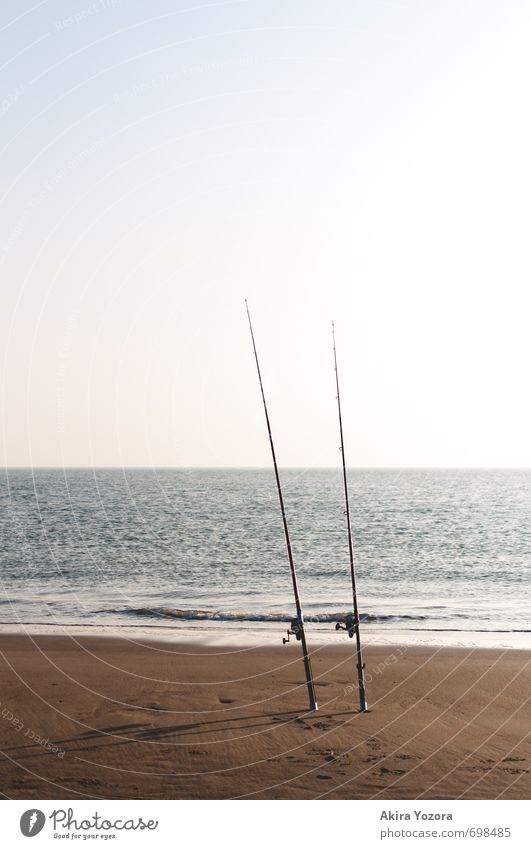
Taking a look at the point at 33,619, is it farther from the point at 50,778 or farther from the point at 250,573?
the point at 50,778

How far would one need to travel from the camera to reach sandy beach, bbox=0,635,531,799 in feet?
22.6

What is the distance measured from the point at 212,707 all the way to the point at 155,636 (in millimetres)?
6265

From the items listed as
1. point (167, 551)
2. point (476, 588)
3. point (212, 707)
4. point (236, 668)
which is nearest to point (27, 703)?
point (212, 707)

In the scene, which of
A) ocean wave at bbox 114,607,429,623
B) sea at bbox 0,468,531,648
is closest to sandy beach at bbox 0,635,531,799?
sea at bbox 0,468,531,648
